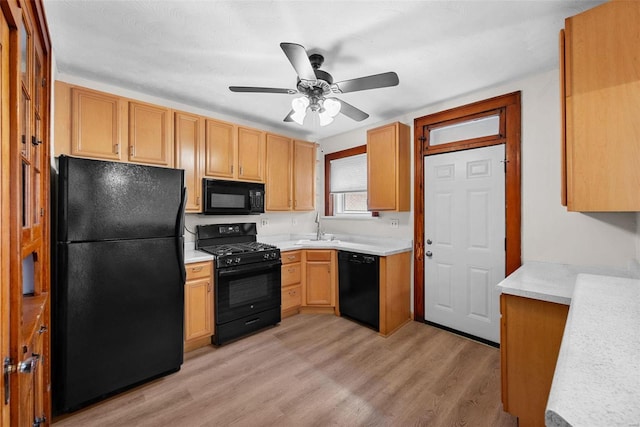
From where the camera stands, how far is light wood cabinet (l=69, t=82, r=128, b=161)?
2.19 meters

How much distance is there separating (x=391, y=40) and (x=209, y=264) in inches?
94.2

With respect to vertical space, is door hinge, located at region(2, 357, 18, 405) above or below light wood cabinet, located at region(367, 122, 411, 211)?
below

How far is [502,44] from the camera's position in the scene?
1.95 meters

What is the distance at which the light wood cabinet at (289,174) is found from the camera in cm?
352

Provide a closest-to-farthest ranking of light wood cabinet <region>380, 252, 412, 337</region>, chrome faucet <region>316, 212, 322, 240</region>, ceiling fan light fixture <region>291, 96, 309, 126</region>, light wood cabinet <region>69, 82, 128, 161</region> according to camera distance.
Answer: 1. ceiling fan light fixture <region>291, 96, 309, 126</region>
2. light wood cabinet <region>69, 82, 128, 161</region>
3. light wood cabinet <region>380, 252, 412, 337</region>
4. chrome faucet <region>316, 212, 322, 240</region>

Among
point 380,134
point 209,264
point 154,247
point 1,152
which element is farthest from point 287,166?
point 1,152

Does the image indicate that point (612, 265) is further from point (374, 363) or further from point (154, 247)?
point (154, 247)

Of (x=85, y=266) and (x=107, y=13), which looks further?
(x=85, y=266)

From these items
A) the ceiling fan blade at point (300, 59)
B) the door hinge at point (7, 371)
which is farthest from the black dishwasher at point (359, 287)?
the door hinge at point (7, 371)

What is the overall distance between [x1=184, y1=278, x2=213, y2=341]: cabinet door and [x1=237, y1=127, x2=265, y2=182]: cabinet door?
4.21ft

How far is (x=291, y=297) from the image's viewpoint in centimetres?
334

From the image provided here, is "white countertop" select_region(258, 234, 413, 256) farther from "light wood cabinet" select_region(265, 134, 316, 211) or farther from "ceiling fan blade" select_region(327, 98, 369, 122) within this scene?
"ceiling fan blade" select_region(327, 98, 369, 122)

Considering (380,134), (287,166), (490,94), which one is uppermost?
(490,94)

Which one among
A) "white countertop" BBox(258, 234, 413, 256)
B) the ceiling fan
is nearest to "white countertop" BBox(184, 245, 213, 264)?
"white countertop" BBox(258, 234, 413, 256)
